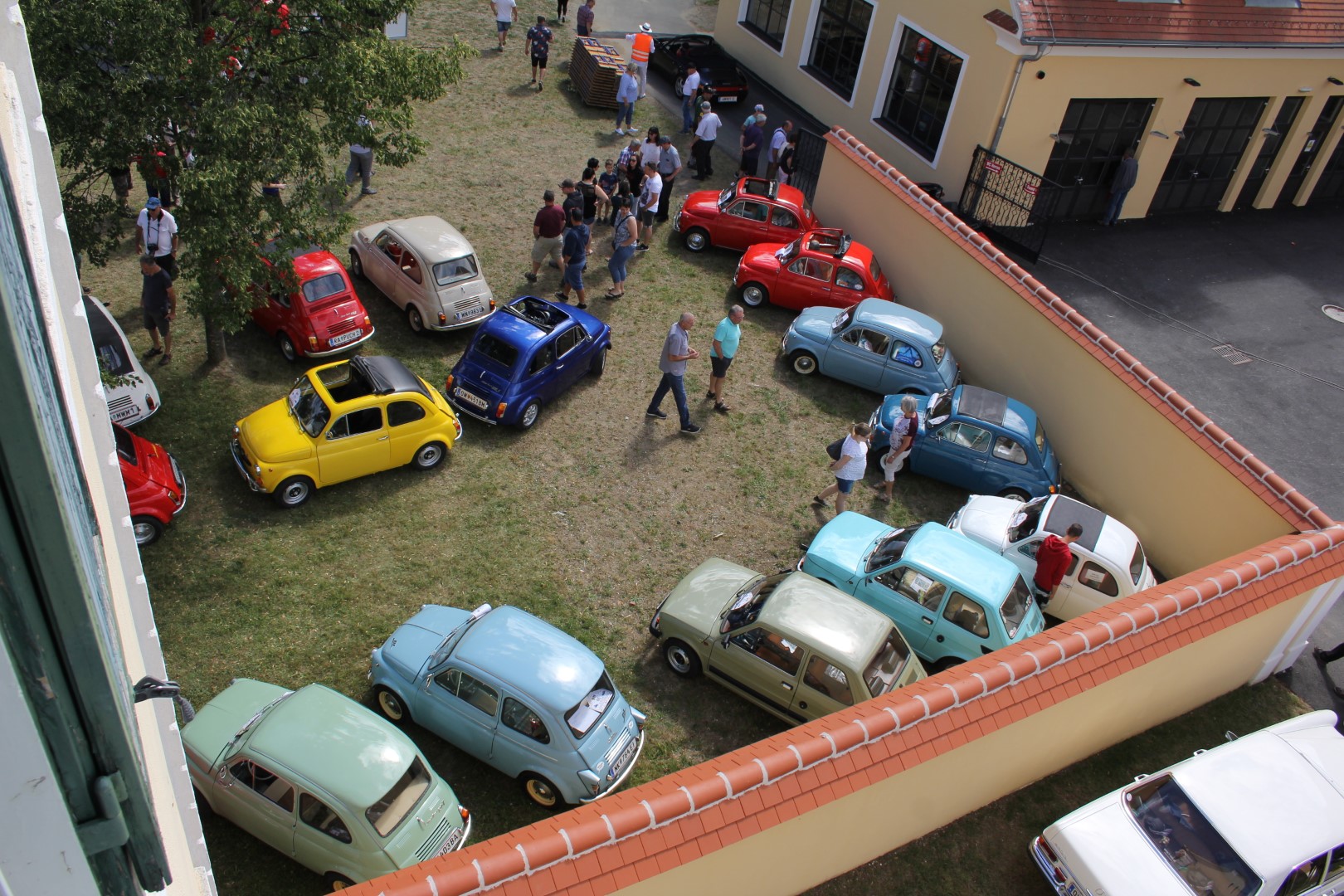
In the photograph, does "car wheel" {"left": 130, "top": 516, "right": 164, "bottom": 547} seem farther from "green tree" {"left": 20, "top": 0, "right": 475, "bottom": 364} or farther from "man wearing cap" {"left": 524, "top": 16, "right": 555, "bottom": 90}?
"man wearing cap" {"left": 524, "top": 16, "right": 555, "bottom": 90}

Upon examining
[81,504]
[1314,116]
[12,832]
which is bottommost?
[1314,116]

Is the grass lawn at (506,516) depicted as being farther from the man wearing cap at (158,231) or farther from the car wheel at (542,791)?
the man wearing cap at (158,231)

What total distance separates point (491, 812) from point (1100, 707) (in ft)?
20.4

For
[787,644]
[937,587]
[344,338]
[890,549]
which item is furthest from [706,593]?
[344,338]

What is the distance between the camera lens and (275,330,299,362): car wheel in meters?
14.6

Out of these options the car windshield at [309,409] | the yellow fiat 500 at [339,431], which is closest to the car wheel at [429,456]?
the yellow fiat 500 at [339,431]

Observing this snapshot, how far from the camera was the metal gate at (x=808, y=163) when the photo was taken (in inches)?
857

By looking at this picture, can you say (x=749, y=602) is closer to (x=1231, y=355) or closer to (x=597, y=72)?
(x=1231, y=355)

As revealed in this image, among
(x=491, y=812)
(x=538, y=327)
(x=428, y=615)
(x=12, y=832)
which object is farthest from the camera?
(x=538, y=327)

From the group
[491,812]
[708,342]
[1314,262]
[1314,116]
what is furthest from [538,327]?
[1314,116]

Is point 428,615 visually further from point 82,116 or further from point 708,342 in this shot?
point 708,342

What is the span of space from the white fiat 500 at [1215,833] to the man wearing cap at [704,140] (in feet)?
51.6

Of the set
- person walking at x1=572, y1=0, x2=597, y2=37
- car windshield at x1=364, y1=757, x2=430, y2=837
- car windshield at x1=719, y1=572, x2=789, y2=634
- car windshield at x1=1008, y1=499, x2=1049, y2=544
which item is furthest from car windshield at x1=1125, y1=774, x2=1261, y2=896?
person walking at x1=572, y1=0, x2=597, y2=37

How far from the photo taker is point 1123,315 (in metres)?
19.3
